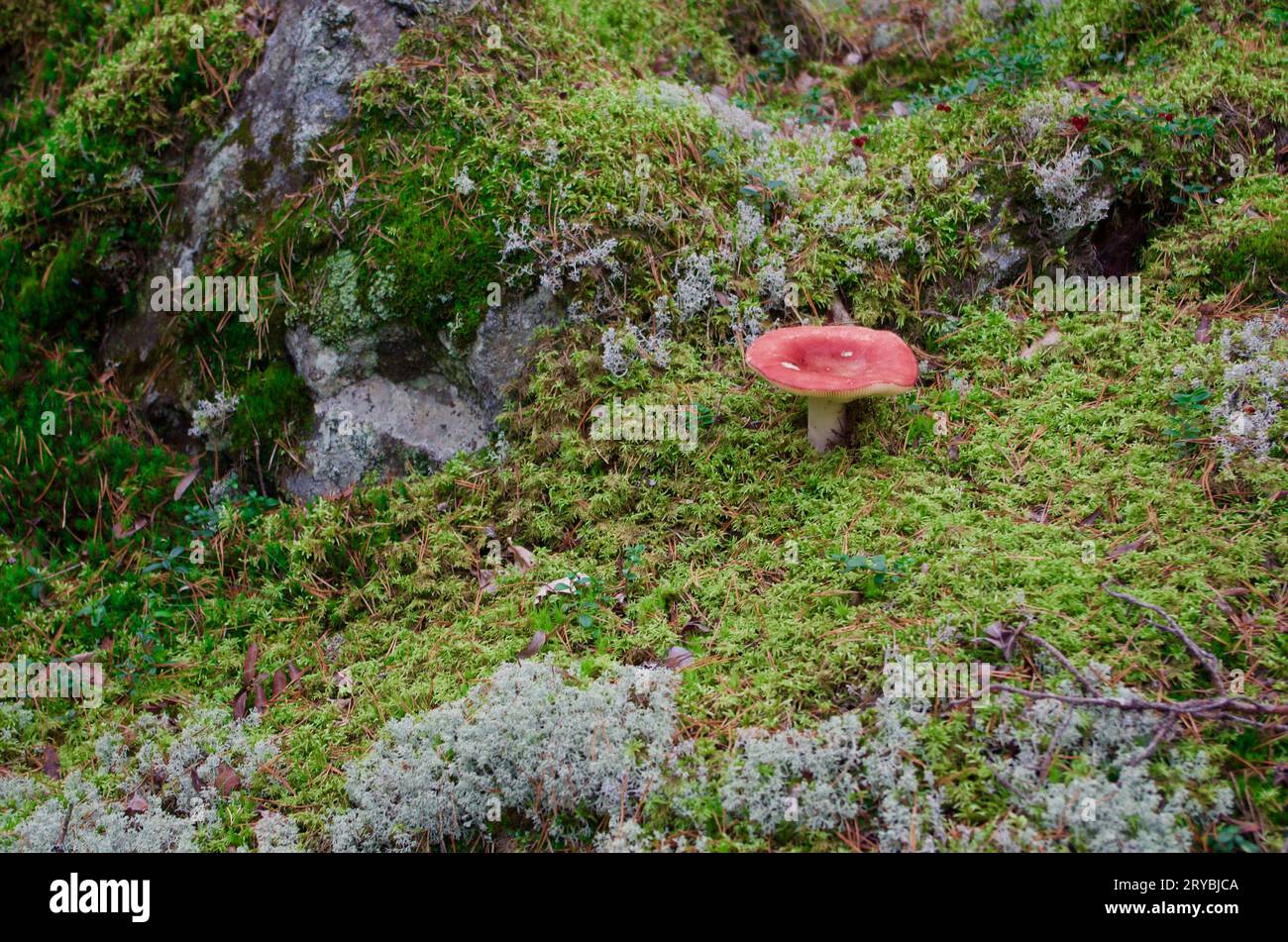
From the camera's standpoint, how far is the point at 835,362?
3984 millimetres

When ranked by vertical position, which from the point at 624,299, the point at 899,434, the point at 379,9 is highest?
the point at 379,9

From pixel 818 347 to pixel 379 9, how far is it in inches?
132

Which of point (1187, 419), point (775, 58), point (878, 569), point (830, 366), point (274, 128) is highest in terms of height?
point (775, 58)

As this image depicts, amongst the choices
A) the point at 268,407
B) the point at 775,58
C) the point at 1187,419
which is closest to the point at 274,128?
the point at 268,407

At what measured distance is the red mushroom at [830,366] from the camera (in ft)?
12.4

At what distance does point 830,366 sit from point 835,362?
0.04 m

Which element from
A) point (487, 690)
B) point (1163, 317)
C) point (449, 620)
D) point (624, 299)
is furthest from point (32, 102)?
point (1163, 317)

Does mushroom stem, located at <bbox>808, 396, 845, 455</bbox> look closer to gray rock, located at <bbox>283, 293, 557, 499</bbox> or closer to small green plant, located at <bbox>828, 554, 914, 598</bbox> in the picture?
small green plant, located at <bbox>828, 554, 914, 598</bbox>

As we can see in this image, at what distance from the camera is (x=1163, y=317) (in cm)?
455

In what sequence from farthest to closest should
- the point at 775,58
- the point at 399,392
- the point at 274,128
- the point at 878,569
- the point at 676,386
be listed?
the point at 775,58 < the point at 274,128 < the point at 399,392 < the point at 676,386 < the point at 878,569

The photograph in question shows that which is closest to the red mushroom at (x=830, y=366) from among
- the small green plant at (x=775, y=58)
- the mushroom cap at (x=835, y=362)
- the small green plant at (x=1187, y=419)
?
the mushroom cap at (x=835, y=362)

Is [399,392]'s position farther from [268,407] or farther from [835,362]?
[835,362]

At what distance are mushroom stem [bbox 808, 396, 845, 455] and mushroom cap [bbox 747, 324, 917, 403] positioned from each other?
0.15ft

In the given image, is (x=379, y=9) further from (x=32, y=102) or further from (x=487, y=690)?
(x=487, y=690)
